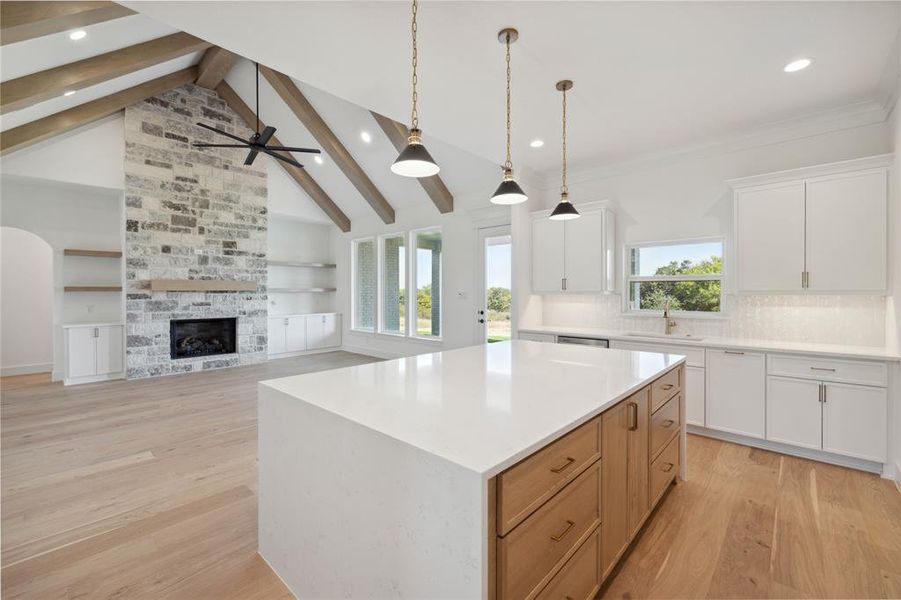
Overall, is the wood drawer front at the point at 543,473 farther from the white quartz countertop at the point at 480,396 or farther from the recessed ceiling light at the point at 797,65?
the recessed ceiling light at the point at 797,65

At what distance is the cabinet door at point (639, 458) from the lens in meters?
1.78

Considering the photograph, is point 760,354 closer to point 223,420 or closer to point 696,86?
point 696,86

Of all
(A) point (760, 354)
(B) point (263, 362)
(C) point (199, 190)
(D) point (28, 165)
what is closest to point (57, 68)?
(D) point (28, 165)

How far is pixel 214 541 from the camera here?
2006 millimetres

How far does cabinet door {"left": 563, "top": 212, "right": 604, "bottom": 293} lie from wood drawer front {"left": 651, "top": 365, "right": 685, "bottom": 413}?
1.88 m

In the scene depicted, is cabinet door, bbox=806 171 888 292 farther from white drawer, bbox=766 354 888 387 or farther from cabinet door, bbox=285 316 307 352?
cabinet door, bbox=285 316 307 352

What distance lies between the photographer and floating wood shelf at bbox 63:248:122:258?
18.3 feet

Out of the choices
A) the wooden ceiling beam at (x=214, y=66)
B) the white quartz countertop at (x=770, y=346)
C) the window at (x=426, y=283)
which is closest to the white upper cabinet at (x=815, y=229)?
the white quartz countertop at (x=770, y=346)

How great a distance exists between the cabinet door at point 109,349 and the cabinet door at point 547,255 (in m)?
6.16

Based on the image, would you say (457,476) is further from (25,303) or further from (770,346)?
(25,303)

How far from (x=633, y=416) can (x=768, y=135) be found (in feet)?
11.1

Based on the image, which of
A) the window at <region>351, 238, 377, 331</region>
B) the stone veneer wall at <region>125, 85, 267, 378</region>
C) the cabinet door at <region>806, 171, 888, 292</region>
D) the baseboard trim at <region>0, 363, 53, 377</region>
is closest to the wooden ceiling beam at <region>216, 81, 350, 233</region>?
the stone veneer wall at <region>125, 85, 267, 378</region>

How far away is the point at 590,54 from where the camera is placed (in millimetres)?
2539

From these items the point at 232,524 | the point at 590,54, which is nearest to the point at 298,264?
the point at 232,524
